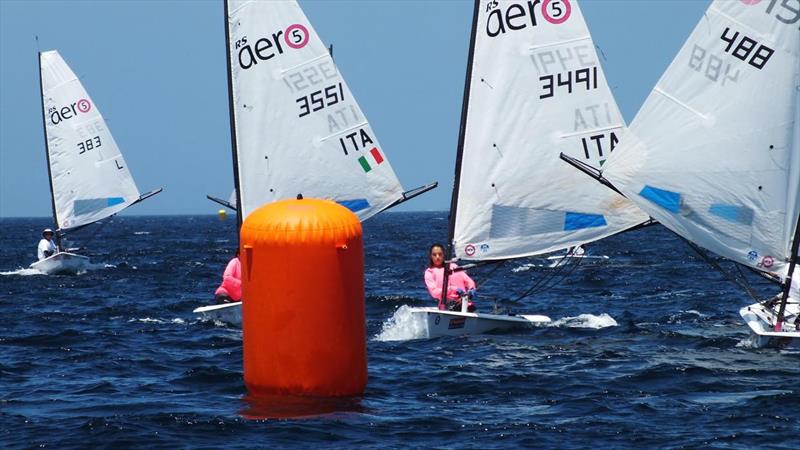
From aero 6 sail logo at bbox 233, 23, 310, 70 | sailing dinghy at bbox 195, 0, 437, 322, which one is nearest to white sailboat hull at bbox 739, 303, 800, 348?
sailing dinghy at bbox 195, 0, 437, 322

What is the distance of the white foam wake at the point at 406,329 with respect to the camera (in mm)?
20172

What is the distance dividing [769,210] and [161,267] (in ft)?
94.4

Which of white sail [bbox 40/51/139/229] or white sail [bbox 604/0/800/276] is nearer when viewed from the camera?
white sail [bbox 604/0/800/276]

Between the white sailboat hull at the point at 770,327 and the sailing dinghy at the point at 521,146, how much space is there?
297cm

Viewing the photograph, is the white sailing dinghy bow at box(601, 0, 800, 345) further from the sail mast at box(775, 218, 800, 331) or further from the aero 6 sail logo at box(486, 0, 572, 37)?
the aero 6 sail logo at box(486, 0, 572, 37)

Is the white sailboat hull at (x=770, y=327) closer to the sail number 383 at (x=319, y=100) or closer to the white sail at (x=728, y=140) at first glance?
the white sail at (x=728, y=140)

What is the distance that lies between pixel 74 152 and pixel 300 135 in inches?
718

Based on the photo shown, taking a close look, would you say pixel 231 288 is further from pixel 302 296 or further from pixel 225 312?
pixel 302 296

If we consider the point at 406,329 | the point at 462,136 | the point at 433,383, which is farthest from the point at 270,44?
the point at 433,383


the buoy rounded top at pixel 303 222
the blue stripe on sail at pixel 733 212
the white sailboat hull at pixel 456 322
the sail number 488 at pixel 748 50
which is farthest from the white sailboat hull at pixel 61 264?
the buoy rounded top at pixel 303 222

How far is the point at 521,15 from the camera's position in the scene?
69.9ft

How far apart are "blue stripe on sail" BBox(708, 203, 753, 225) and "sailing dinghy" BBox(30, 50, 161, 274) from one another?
81.5 feet

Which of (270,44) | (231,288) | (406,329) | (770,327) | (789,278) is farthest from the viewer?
(270,44)

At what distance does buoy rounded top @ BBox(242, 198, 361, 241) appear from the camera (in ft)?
41.1
